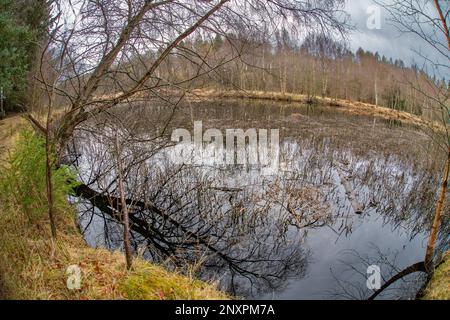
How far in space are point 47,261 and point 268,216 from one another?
3.97 meters

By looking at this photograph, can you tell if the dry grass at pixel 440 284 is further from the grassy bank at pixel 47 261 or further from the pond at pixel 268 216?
the grassy bank at pixel 47 261

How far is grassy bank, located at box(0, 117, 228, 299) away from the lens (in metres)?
3.21

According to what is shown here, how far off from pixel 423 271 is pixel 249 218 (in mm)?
2889

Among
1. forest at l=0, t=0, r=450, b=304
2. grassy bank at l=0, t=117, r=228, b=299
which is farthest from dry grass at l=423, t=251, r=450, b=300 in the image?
grassy bank at l=0, t=117, r=228, b=299

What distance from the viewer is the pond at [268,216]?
515 cm

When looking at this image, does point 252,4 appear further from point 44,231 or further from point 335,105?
point 335,105

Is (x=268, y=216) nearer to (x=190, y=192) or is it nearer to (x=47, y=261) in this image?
(x=190, y=192)

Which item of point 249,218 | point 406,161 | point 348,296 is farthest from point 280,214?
point 406,161

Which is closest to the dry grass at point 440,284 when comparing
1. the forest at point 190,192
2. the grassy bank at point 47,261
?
the forest at point 190,192

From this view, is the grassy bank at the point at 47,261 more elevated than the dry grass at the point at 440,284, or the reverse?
the grassy bank at the point at 47,261

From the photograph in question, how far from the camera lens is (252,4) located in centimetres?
550

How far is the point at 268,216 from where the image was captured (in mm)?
6531

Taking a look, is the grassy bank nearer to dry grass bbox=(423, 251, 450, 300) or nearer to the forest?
the forest

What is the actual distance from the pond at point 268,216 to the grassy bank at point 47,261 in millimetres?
657
